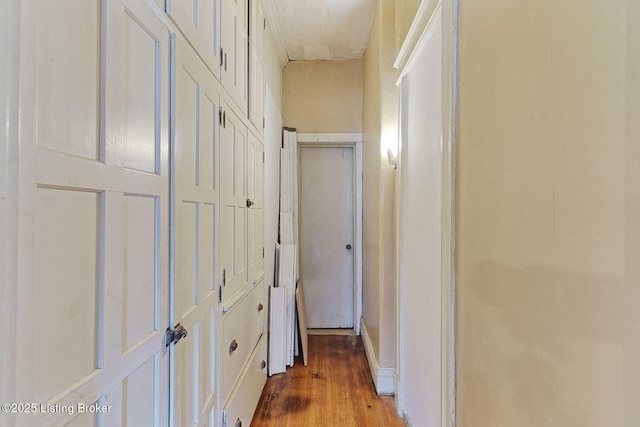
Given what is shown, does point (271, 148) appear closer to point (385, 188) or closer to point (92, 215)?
point (385, 188)

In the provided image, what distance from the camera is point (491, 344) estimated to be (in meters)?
0.88

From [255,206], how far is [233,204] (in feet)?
1.80

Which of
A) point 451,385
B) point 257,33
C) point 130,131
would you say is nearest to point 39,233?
point 130,131

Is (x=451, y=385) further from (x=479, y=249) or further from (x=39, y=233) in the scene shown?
(x=39, y=233)

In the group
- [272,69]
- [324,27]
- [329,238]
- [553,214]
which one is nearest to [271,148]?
[272,69]

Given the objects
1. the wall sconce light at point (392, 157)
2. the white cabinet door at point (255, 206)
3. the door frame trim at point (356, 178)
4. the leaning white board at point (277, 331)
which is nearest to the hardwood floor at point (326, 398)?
the leaning white board at point (277, 331)

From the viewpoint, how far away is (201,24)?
4.27ft

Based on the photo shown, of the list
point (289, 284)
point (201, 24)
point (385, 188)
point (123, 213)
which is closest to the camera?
point (123, 213)

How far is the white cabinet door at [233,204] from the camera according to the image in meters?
1.63

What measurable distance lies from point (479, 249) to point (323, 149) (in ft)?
9.84

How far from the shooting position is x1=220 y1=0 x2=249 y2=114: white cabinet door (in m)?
1.64

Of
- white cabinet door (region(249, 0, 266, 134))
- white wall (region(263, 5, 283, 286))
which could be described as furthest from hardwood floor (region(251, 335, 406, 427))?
white cabinet door (region(249, 0, 266, 134))

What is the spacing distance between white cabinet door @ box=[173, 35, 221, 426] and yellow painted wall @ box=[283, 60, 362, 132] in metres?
2.15

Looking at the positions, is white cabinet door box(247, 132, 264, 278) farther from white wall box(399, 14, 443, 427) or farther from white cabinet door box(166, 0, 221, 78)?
white wall box(399, 14, 443, 427)
